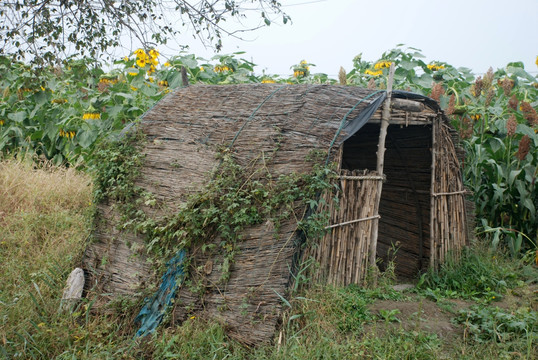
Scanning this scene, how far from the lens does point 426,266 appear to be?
21.9 ft

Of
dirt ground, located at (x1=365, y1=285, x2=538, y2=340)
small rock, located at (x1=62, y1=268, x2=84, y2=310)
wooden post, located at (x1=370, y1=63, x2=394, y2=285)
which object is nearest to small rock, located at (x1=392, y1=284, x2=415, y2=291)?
dirt ground, located at (x1=365, y1=285, x2=538, y2=340)

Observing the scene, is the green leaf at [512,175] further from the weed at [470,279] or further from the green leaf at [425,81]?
the green leaf at [425,81]

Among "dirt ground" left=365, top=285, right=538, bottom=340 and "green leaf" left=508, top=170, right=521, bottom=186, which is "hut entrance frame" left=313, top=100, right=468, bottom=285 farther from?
"green leaf" left=508, top=170, right=521, bottom=186

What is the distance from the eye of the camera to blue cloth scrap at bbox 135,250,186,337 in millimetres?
4609

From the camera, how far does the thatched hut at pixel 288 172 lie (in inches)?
175

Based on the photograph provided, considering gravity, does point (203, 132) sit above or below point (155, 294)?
above

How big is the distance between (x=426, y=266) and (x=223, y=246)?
10.5ft

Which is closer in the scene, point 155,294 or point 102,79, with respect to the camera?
point 155,294

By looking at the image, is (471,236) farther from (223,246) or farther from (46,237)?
(46,237)

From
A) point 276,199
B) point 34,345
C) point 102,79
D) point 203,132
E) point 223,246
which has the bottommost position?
point 34,345

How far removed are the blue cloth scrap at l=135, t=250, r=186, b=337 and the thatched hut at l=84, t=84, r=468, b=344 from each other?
0.11 meters

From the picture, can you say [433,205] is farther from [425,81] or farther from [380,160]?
[425,81]

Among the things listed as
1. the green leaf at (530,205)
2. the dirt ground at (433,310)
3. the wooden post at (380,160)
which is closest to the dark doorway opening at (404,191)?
the wooden post at (380,160)

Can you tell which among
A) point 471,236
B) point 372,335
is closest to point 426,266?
point 471,236
